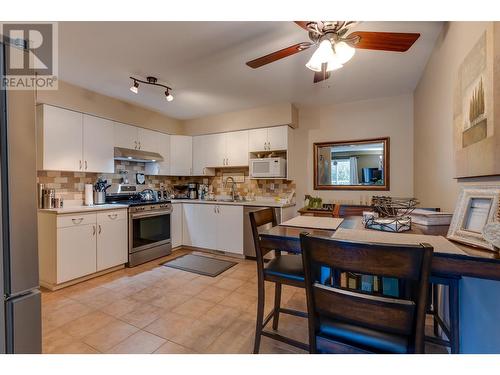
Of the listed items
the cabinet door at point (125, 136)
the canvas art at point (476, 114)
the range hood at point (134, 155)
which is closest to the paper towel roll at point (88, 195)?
the range hood at point (134, 155)

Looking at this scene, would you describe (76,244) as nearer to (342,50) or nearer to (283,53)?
(283,53)

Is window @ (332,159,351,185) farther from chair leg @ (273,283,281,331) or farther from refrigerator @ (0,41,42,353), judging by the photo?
refrigerator @ (0,41,42,353)

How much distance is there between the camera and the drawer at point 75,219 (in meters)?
2.51

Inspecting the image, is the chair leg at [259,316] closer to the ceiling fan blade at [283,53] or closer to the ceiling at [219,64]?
the ceiling fan blade at [283,53]

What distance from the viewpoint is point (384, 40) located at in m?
1.54

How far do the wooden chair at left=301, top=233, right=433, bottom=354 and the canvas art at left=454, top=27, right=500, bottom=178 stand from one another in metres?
0.74

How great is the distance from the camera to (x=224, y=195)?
4.38 metres

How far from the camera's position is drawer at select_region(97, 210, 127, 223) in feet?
9.50

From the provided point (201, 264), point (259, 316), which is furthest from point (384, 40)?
point (201, 264)

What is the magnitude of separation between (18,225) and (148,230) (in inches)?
107

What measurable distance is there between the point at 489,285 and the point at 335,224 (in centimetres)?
77

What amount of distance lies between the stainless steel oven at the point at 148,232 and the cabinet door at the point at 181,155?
81 centimetres
